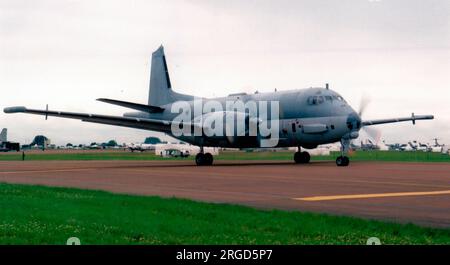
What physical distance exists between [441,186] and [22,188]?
14.9 metres

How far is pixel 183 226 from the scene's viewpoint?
10359 millimetres

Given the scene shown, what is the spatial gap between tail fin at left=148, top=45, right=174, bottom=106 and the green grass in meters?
36.8

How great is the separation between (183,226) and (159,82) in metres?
41.6

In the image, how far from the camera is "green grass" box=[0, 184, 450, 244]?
29.7ft

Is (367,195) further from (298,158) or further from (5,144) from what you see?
(5,144)

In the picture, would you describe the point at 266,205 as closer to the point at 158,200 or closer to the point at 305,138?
the point at 158,200

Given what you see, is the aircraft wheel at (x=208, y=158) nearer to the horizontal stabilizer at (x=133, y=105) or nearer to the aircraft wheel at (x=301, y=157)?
the horizontal stabilizer at (x=133, y=105)

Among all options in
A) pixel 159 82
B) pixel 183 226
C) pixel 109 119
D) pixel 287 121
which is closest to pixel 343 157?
pixel 287 121

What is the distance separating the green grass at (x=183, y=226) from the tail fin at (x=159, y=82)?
1447 inches

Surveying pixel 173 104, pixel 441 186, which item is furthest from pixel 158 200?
pixel 173 104

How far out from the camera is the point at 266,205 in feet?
47.4

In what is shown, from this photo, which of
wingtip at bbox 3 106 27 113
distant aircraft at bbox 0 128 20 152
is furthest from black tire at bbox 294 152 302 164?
distant aircraft at bbox 0 128 20 152

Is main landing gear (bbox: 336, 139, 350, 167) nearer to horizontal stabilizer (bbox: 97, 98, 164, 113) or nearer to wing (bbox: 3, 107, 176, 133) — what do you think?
wing (bbox: 3, 107, 176, 133)

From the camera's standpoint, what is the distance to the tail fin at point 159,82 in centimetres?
5055
